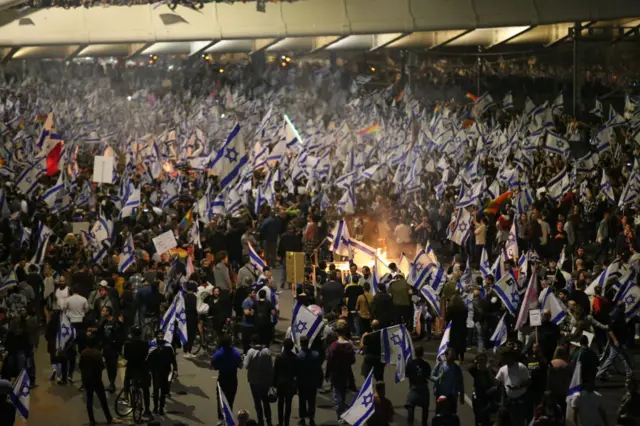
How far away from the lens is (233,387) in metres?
15.6

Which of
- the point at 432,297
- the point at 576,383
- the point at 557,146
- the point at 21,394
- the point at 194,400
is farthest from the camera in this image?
the point at 557,146

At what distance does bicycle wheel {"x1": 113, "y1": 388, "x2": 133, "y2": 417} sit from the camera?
1636 cm

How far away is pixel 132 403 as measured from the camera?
16.1 metres

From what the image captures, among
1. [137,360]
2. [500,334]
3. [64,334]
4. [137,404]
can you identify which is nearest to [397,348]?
[500,334]

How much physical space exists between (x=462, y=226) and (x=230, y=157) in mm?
5932

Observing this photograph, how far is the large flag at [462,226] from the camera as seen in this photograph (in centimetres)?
2477

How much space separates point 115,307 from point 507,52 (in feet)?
121

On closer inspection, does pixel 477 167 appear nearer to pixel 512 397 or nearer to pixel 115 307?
pixel 115 307

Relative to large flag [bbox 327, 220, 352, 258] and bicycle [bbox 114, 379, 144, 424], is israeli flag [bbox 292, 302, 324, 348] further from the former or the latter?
large flag [bbox 327, 220, 352, 258]

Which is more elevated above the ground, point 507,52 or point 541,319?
point 507,52

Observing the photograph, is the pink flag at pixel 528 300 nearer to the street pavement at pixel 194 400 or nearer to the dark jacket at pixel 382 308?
the street pavement at pixel 194 400

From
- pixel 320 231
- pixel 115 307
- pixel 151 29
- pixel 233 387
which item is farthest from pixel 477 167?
pixel 151 29

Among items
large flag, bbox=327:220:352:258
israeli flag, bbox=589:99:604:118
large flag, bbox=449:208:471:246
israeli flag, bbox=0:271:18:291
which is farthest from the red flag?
israeli flag, bbox=589:99:604:118

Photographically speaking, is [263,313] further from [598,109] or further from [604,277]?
[598,109]
